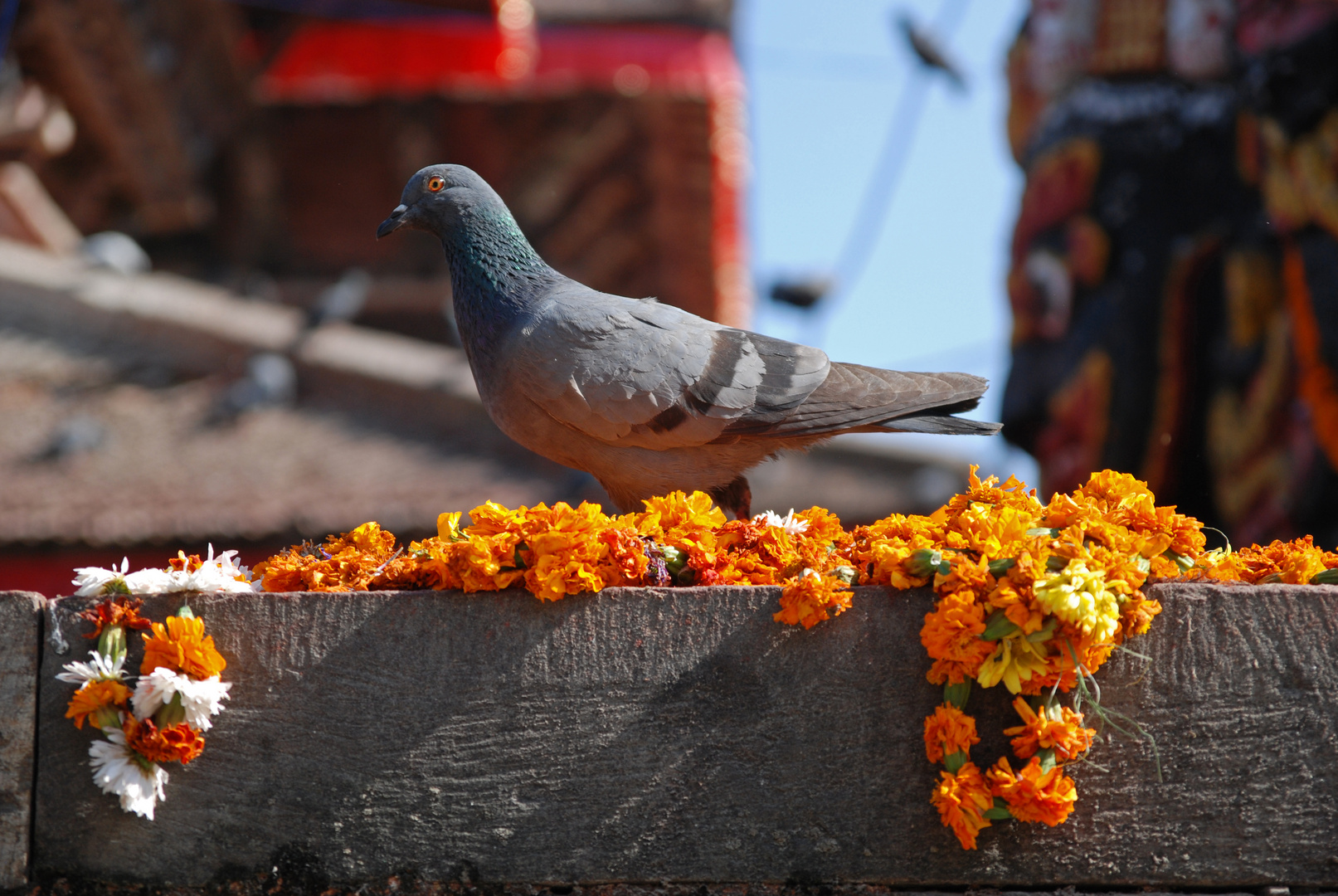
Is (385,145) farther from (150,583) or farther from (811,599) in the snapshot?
(811,599)

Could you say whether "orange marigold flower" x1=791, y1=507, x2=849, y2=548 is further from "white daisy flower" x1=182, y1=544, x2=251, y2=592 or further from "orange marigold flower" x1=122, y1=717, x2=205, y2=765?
"orange marigold flower" x1=122, y1=717, x2=205, y2=765

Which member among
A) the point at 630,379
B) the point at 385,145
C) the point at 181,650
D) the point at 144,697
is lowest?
the point at 144,697

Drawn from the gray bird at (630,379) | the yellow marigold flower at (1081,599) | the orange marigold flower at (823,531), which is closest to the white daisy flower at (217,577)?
the gray bird at (630,379)

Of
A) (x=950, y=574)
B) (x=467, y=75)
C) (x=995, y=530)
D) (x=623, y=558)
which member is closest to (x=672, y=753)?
(x=623, y=558)

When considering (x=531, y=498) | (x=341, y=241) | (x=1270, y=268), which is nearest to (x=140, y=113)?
(x=341, y=241)

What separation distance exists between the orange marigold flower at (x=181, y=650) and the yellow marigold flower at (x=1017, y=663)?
174 cm

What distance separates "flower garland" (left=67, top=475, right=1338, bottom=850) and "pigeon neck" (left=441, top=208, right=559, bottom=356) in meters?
0.56

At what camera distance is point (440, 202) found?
323 centimetres

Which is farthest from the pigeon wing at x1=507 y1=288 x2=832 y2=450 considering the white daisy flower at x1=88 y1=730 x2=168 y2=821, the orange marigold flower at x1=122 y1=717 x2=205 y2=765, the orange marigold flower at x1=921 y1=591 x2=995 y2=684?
the white daisy flower at x1=88 y1=730 x2=168 y2=821

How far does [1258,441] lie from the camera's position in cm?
620

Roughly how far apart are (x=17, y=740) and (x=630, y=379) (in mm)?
1674

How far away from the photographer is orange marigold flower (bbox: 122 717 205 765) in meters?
2.72

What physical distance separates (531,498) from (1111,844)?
222 inches

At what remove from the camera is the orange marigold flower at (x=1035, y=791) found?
255 cm
